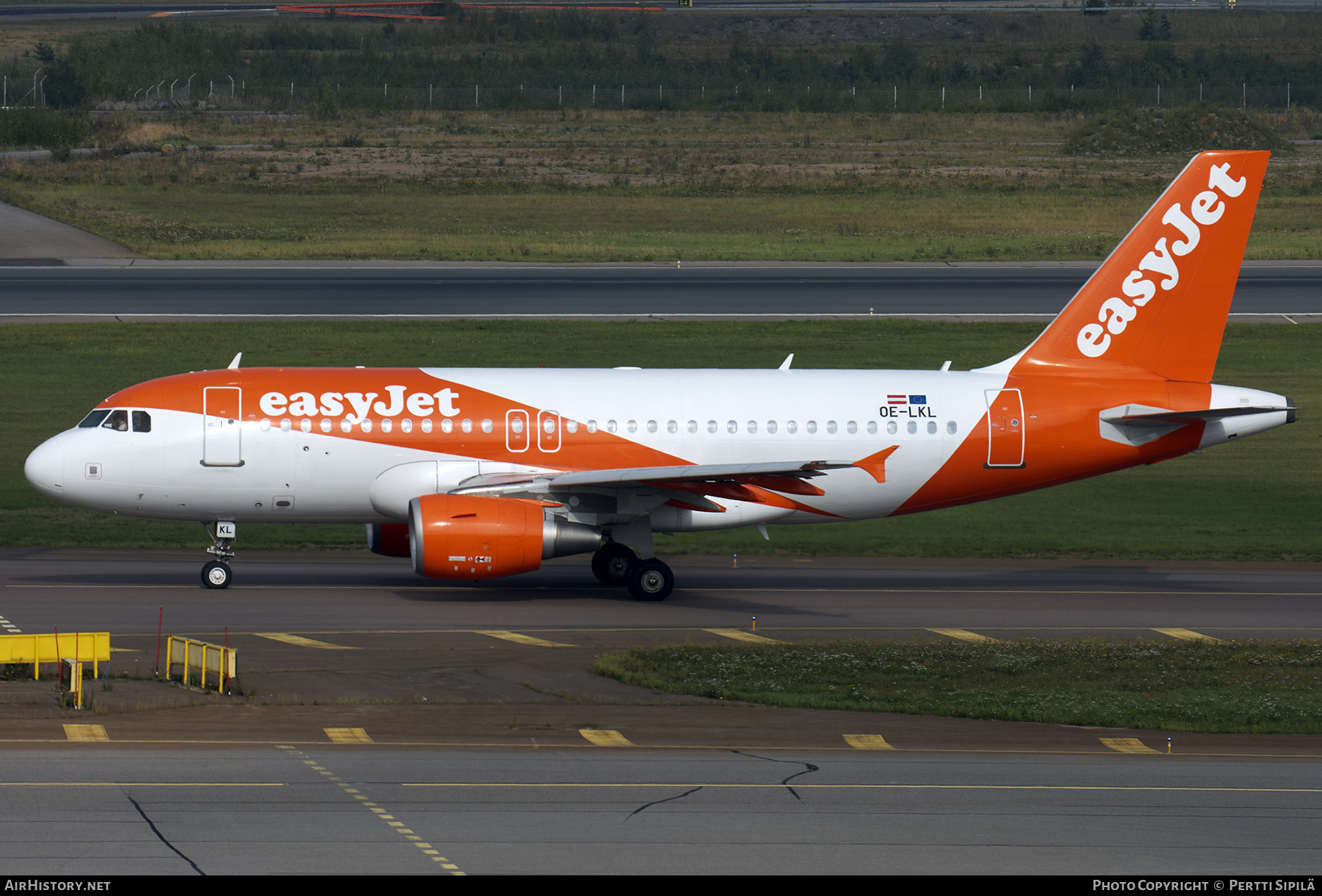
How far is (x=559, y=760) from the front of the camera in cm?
2097

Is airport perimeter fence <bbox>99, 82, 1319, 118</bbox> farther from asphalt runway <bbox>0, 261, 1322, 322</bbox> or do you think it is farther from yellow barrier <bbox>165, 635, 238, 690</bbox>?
yellow barrier <bbox>165, 635, 238, 690</bbox>

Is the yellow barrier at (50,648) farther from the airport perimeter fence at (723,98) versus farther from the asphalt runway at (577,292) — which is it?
the airport perimeter fence at (723,98)

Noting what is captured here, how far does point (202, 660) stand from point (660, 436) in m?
12.3

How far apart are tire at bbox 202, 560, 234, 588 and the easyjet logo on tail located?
64.2ft

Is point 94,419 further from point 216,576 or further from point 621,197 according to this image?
point 621,197

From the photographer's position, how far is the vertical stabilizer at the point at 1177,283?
35.4 m

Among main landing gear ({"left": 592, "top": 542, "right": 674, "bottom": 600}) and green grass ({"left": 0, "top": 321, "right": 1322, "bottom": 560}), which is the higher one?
green grass ({"left": 0, "top": 321, "right": 1322, "bottom": 560})

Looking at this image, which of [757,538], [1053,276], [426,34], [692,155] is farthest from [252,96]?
[757,538]

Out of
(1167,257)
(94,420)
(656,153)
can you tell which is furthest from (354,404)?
(656,153)

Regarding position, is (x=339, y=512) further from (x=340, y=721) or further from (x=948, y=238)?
(x=948, y=238)

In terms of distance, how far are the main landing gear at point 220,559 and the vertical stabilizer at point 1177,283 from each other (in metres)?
17.9

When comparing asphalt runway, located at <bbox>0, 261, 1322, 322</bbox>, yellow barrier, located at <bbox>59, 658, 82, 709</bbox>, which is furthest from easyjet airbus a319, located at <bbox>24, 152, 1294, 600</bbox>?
asphalt runway, located at <bbox>0, 261, 1322, 322</bbox>

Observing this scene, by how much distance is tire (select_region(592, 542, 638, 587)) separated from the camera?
34.7 metres

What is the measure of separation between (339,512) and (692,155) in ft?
297
